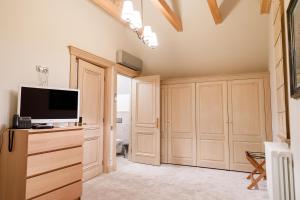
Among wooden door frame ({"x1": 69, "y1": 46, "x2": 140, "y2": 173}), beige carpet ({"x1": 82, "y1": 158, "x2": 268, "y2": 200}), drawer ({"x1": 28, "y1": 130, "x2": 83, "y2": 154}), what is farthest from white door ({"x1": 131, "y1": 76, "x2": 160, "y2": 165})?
drawer ({"x1": 28, "y1": 130, "x2": 83, "y2": 154})

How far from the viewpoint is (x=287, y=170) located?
2088 mm

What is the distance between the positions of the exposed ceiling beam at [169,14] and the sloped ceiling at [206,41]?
16cm

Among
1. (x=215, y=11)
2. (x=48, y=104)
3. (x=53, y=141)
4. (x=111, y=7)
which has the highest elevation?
(x=111, y=7)

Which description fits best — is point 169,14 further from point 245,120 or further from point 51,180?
point 51,180

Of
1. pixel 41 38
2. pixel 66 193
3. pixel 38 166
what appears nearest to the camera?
pixel 38 166

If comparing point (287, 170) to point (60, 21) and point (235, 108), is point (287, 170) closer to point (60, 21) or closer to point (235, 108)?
point (235, 108)

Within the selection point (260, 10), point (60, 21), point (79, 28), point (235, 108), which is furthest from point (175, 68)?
point (60, 21)

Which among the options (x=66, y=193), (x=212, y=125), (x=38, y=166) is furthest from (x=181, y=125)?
(x=38, y=166)

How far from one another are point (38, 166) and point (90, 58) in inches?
81.7

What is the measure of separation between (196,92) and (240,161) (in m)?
1.74

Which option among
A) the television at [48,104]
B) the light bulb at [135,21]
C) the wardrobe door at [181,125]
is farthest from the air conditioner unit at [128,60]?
the light bulb at [135,21]

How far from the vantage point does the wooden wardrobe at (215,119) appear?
169 inches

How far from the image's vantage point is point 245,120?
436cm

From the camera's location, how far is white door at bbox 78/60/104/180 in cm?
367
